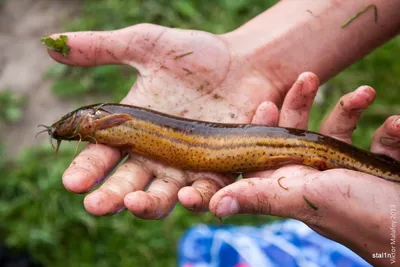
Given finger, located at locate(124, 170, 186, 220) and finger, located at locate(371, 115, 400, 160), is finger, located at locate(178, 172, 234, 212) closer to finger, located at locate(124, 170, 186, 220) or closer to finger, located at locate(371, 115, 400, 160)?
finger, located at locate(124, 170, 186, 220)

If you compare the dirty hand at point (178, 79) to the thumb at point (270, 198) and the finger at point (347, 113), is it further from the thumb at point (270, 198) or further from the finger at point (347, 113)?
the thumb at point (270, 198)

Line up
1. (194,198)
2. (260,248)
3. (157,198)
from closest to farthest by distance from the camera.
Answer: (194,198) → (157,198) → (260,248)

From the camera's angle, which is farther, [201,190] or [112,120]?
[112,120]

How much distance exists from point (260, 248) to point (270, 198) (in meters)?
1.64

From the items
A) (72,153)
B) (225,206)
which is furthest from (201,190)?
(72,153)

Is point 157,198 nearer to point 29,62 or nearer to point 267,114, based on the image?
point 267,114

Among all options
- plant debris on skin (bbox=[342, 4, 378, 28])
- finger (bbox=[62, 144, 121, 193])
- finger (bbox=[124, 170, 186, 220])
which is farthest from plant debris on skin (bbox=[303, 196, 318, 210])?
plant debris on skin (bbox=[342, 4, 378, 28])

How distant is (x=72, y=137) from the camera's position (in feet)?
11.6

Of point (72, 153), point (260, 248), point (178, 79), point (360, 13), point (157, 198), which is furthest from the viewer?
point (72, 153)

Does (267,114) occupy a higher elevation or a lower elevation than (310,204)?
higher

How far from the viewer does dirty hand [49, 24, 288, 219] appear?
328 centimetres

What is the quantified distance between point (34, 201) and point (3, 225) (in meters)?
0.39

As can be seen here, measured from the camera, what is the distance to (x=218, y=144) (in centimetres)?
333

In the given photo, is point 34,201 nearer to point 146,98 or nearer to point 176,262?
point 176,262
